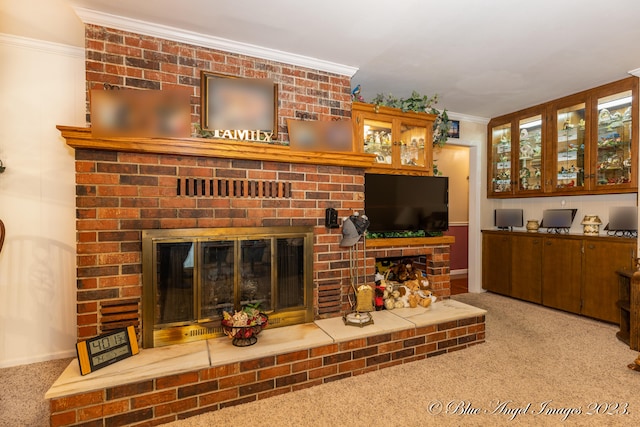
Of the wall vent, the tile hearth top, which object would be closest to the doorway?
the tile hearth top

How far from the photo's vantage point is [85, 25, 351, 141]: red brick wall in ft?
6.93

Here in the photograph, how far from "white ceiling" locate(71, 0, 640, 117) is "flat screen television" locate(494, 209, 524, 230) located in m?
1.65

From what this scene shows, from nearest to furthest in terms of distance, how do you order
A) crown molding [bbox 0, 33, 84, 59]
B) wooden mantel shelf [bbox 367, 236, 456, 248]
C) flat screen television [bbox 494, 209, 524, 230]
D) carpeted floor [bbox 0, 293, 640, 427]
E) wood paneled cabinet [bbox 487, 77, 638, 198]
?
carpeted floor [bbox 0, 293, 640, 427] → crown molding [bbox 0, 33, 84, 59] → wooden mantel shelf [bbox 367, 236, 456, 248] → wood paneled cabinet [bbox 487, 77, 638, 198] → flat screen television [bbox 494, 209, 524, 230]

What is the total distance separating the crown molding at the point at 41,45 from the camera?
2285mm

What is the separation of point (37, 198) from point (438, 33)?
125 inches

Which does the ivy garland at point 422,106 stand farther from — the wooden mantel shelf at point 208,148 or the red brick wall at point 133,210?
the red brick wall at point 133,210

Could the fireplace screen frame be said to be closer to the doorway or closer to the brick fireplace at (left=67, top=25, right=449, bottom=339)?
the brick fireplace at (left=67, top=25, right=449, bottom=339)

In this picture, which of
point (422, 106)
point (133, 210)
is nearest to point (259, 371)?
point (133, 210)

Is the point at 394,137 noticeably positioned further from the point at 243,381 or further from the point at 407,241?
the point at 243,381

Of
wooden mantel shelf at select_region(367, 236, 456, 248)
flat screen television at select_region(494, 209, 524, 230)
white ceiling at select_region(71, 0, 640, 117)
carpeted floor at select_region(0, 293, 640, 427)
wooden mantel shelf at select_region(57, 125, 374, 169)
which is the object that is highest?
white ceiling at select_region(71, 0, 640, 117)

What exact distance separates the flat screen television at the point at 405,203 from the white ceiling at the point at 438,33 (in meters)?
0.99

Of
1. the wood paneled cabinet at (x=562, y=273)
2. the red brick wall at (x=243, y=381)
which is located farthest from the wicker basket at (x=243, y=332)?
the wood paneled cabinet at (x=562, y=273)

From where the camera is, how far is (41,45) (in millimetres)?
2354

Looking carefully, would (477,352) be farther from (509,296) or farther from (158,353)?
(158,353)
